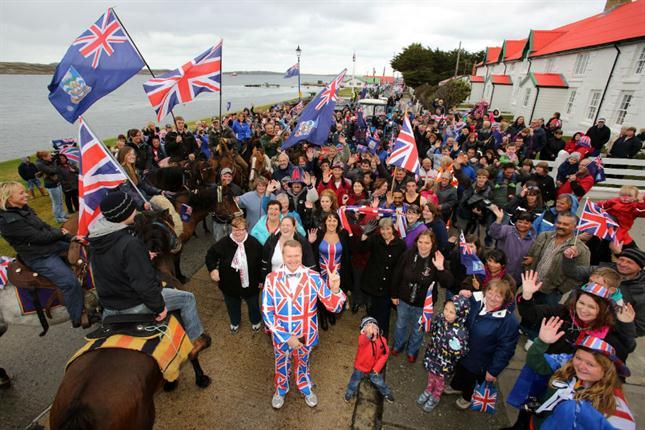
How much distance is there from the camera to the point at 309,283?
341 centimetres

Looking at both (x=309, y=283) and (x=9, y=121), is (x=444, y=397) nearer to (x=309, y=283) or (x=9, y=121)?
(x=309, y=283)

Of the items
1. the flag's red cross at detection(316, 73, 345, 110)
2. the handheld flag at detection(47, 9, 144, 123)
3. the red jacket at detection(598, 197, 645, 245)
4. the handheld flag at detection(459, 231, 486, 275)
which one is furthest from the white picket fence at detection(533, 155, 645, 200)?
the handheld flag at detection(47, 9, 144, 123)

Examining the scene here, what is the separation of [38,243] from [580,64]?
31453 mm

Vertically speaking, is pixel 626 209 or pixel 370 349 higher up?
pixel 626 209

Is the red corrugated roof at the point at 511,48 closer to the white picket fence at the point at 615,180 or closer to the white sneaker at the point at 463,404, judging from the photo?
the white picket fence at the point at 615,180

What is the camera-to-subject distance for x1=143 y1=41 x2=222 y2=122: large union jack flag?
7.12 m

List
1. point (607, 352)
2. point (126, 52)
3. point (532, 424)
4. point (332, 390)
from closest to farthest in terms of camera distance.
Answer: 1. point (607, 352)
2. point (532, 424)
3. point (332, 390)
4. point (126, 52)

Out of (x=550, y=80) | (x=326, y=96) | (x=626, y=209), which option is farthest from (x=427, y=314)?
(x=550, y=80)

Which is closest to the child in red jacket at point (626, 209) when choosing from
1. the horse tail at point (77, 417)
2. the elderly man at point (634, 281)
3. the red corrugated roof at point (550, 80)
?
the elderly man at point (634, 281)

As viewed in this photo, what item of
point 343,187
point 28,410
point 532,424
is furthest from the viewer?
point 343,187

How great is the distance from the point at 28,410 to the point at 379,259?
4.77 metres

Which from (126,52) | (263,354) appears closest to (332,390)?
(263,354)

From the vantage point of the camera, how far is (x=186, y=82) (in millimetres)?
7562

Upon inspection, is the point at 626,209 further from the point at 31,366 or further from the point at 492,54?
the point at 492,54
